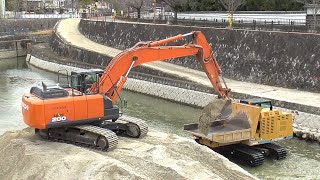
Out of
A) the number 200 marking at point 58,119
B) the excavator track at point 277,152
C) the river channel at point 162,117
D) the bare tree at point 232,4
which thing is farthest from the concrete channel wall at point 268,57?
the number 200 marking at point 58,119

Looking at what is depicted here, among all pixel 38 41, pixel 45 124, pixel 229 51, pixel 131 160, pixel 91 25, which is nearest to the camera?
pixel 131 160

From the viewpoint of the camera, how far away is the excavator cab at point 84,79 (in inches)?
533

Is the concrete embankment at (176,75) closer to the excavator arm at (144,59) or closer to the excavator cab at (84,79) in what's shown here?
the excavator arm at (144,59)

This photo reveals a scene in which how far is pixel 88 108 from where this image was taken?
12781 millimetres

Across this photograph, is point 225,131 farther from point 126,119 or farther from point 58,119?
point 58,119

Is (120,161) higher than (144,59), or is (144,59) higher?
(144,59)

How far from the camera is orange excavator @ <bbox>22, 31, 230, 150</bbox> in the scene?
40.1 feet

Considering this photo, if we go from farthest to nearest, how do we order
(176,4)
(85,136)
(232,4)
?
1. (176,4)
2. (232,4)
3. (85,136)

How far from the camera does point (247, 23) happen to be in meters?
34.9

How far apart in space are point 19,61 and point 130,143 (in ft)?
117

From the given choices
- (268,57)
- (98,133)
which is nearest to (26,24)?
(268,57)

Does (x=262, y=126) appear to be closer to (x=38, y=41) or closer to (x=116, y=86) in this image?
(x=116, y=86)

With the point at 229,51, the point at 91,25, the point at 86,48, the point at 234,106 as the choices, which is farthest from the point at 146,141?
the point at 91,25

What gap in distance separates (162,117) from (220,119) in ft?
20.1
